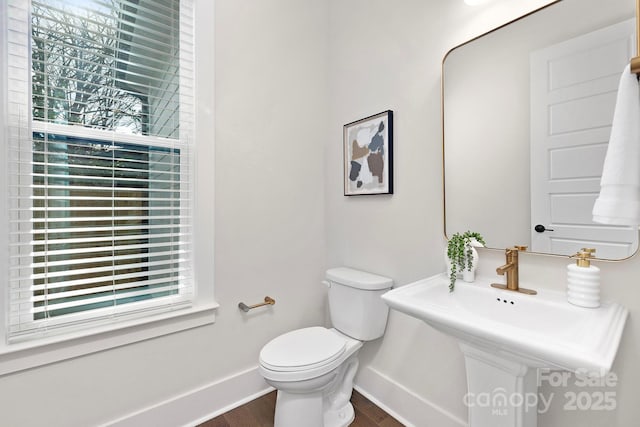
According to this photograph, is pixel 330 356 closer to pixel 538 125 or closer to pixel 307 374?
pixel 307 374

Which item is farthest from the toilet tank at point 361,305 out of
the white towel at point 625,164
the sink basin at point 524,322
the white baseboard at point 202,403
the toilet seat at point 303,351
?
the white towel at point 625,164

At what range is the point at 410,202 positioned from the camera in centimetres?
150

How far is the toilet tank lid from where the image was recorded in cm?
153

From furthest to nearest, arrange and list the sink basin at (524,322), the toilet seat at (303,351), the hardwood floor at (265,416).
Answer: the hardwood floor at (265,416)
the toilet seat at (303,351)
the sink basin at (524,322)

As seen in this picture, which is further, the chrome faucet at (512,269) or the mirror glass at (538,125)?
the chrome faucet at (512,269)

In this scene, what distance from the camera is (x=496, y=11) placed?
1165 mm

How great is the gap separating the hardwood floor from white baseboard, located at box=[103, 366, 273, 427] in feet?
0.13

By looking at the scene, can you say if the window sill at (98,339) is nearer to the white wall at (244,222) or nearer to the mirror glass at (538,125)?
the white wall at (244,222)

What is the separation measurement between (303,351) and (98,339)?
94cm

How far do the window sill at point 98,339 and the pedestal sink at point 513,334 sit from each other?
1.07 metres

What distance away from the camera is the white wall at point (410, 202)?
1.24 metres

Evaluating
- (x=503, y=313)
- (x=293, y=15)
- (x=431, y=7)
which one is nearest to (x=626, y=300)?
(x=503, y=313)

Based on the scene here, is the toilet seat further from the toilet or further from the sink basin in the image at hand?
the sink basin

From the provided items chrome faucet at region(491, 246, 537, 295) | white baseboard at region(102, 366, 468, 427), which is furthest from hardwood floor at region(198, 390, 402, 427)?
chrome faucet at region(491, 246, 537, 295)
